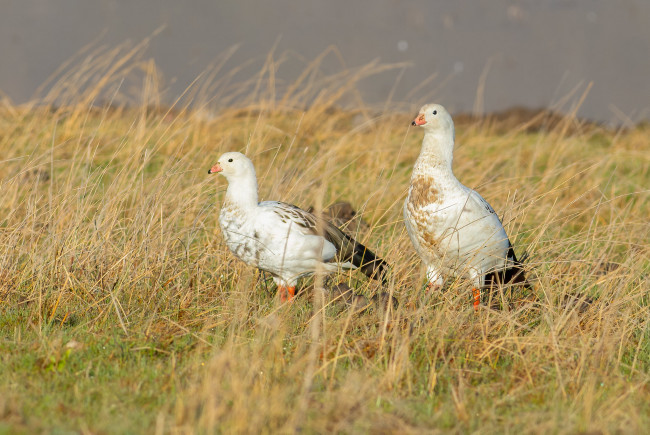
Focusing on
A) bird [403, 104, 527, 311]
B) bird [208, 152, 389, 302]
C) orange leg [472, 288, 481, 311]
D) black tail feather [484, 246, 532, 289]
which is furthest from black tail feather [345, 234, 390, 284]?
black tail feather [484, 246, 532, 289]

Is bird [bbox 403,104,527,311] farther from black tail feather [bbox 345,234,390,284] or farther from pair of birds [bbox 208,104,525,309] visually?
black tail feather [bbox 345,234,390,284]

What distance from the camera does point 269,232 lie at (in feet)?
18.8

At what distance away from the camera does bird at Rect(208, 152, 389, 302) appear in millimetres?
5715

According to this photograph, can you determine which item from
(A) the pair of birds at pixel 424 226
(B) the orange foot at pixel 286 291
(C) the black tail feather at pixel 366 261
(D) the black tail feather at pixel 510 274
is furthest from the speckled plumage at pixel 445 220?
(B) the orange foot at pixel 286 291

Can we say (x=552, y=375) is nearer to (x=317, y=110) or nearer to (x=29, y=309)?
(x=29, y=309)

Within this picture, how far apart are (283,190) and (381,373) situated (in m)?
3.17

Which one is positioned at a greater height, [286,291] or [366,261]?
[366,261]

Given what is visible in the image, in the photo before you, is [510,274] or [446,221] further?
[510,274]

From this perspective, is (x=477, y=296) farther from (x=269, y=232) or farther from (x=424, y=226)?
(x=269, y=232)

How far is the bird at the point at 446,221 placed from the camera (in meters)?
5.70

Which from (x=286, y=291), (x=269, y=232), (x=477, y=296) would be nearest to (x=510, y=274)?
(x=477, y=296)

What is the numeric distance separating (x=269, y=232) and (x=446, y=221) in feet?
4.28

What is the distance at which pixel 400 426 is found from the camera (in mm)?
3855

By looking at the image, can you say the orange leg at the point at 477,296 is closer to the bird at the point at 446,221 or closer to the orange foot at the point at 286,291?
the bird at the point at 446,221
